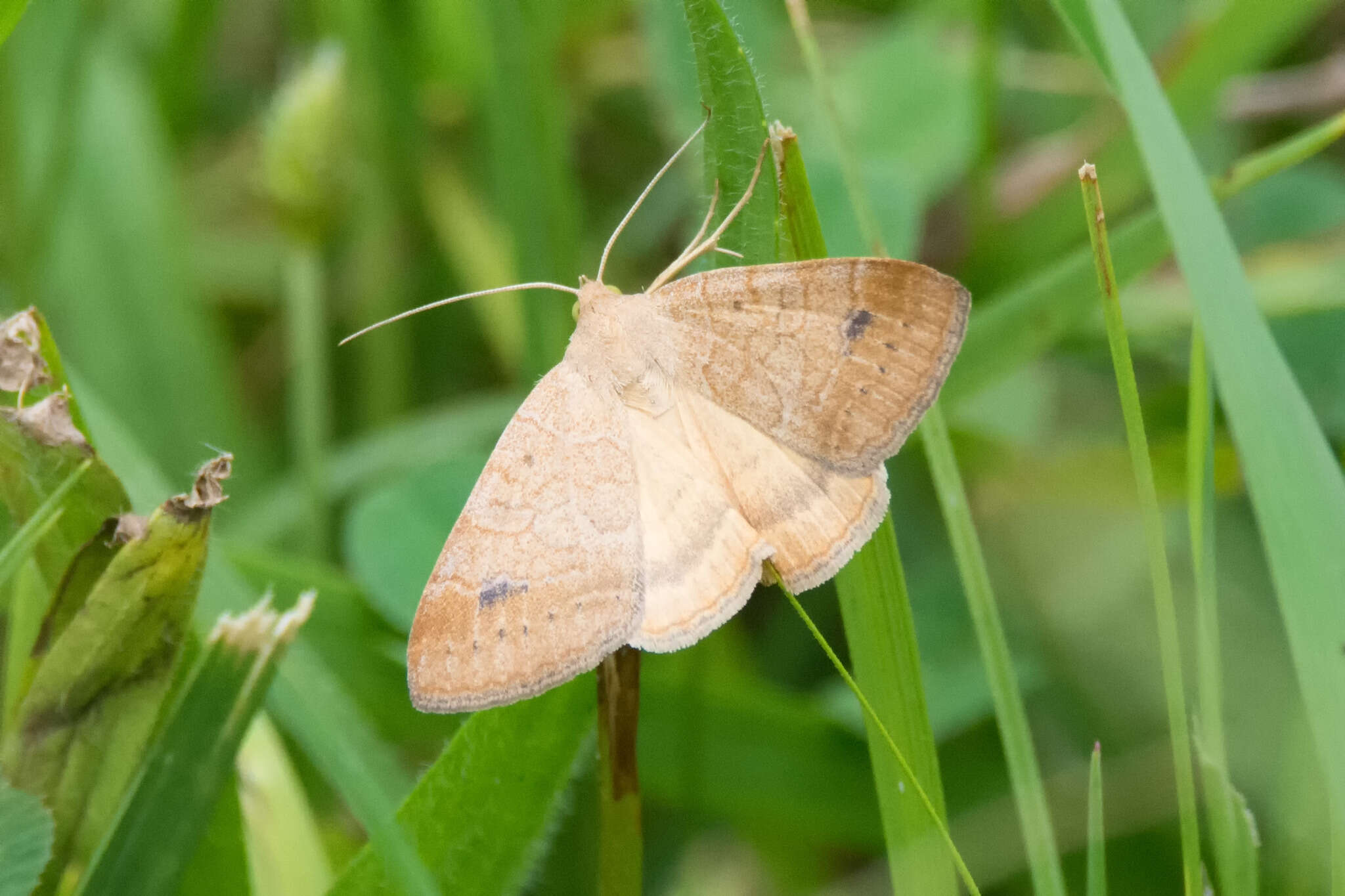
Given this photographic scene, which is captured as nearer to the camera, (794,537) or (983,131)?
(794,537)

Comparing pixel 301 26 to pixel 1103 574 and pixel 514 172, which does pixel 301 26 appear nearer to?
pixel 514 172

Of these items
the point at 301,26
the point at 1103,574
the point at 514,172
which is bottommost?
the point at 1103,574

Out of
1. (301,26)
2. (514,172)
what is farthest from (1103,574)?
(301,26)

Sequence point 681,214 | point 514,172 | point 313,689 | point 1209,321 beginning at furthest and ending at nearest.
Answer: point 681,214, point 514,172, point 313,689, point 1209,321

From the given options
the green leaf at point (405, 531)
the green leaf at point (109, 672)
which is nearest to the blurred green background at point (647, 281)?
the green leaf at point (405, 531)

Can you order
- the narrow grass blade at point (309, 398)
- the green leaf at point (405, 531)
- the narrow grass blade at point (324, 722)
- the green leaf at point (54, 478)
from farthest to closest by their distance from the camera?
1. the narrow grass blade at point (309, 398)
2. the green leaf at point (405, 531)
3. the green leaf at point (54, 478)
4. the narrow grass blade at point (324, 722)

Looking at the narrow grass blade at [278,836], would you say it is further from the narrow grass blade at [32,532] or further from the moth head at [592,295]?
the moth head at [592,295]
